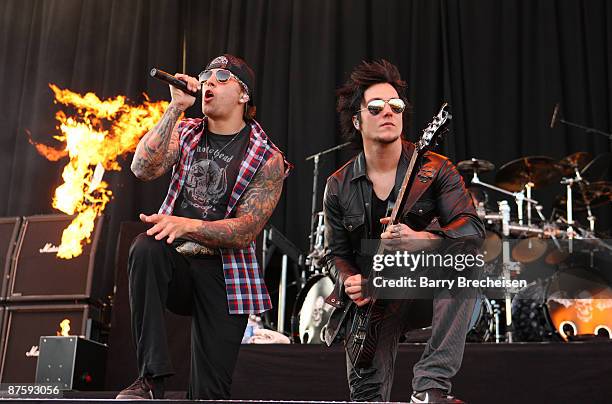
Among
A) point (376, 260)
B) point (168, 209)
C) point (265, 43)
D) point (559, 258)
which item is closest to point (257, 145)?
point (168, 209)

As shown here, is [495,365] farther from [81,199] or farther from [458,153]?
[81,199]

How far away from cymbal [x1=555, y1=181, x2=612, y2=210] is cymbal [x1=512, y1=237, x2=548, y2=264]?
0.71m

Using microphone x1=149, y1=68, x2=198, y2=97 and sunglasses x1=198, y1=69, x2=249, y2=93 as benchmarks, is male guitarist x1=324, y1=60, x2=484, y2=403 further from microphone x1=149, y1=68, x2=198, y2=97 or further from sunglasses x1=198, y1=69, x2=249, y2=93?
microphone x1=149, y1=68, x2=198, y2=97

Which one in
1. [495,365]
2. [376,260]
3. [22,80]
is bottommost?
[495,365]

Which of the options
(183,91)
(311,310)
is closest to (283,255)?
(311,310)

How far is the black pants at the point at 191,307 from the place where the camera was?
3.21 m

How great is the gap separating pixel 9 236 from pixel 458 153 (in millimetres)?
4691

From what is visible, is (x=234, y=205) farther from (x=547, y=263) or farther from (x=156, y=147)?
(x=547, y=263)

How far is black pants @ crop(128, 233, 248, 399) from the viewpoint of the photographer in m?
3.21

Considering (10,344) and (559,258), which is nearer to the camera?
(10,344)

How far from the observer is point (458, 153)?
8664 millimetres

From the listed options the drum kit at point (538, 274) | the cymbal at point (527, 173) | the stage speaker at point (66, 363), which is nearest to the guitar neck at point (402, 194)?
the stage speaker at point (66, 363)

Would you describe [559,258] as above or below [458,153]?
below

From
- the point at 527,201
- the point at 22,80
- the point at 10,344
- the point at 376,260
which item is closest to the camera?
the point at 376,260
